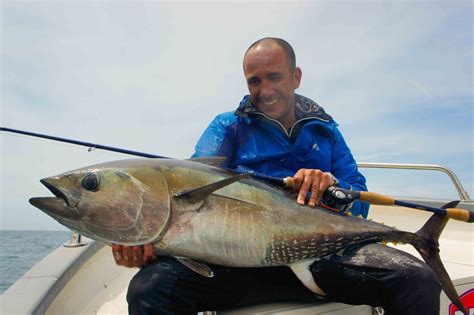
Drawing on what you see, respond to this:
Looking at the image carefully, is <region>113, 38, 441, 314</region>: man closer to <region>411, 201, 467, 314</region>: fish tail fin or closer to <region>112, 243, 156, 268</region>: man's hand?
<region>112, 243, 156, 268</region>: man's hand

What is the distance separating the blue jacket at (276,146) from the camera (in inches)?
96.2

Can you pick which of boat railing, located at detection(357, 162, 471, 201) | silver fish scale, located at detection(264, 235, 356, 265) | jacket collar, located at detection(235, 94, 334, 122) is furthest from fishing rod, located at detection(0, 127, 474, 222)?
boat railing, located at detection(357, 162, 471, 201)

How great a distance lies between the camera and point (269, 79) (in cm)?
265

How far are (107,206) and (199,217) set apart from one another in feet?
1.30

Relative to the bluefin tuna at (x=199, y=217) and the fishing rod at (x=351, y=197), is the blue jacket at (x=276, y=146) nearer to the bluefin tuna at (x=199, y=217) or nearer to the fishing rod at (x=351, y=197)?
the fishing rod at (x=351, y=197)

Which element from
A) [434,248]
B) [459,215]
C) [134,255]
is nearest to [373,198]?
[434,248]

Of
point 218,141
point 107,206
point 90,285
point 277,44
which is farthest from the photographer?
point 90,285

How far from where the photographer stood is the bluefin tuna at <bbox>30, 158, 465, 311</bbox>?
1.55m

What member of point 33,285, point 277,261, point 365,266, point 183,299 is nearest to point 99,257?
point 33,285

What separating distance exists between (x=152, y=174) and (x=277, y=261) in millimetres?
718

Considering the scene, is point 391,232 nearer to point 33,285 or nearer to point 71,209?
point 71,209

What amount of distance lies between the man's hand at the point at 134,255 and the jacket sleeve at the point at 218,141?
0.87 meters

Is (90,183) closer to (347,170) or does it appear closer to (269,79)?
(269,79)

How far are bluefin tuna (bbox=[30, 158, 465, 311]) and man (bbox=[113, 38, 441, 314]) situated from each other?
95 mm
